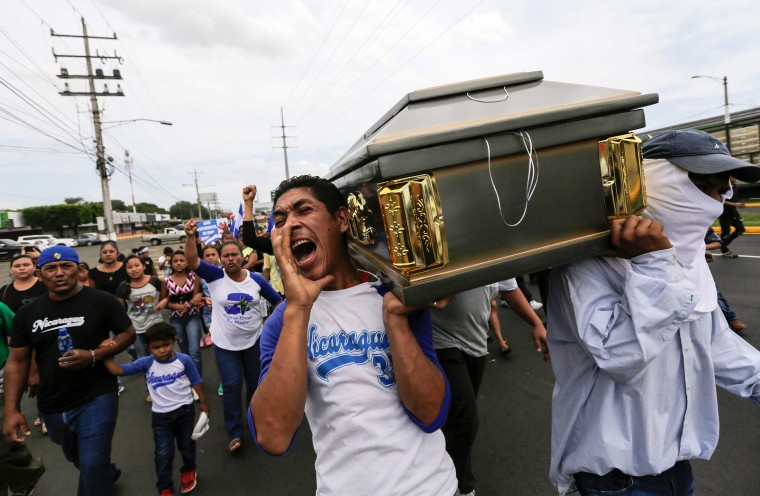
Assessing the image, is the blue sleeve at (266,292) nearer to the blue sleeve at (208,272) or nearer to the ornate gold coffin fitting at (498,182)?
the blue sleeve at (208,272)

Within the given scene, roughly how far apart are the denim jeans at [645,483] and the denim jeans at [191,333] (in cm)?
425

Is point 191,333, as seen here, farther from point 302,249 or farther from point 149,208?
point 149,208

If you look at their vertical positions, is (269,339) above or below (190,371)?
above

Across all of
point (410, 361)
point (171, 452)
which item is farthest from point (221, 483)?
point (410, 361)

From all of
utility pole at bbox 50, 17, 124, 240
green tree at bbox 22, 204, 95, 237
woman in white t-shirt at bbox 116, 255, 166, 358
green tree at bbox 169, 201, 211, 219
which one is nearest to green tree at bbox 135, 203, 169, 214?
green tree at bbox 169, 201, 211, 219

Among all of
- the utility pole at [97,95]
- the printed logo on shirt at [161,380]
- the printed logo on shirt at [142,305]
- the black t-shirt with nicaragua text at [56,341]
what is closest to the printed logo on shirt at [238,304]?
the printed logo on shirt at [161,380]

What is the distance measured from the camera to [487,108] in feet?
3.61

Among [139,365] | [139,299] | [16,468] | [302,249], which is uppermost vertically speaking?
[302,249]

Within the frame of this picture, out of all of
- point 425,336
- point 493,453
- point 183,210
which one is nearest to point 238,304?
point 493,453

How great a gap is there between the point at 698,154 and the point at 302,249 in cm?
130

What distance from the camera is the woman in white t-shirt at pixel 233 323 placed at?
3.28m

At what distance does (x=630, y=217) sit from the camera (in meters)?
1.08

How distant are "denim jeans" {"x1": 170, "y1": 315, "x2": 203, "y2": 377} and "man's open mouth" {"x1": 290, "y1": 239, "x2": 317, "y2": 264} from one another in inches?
147

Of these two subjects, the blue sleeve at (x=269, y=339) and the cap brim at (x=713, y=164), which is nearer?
the cap brim at (x=713, y=164)
